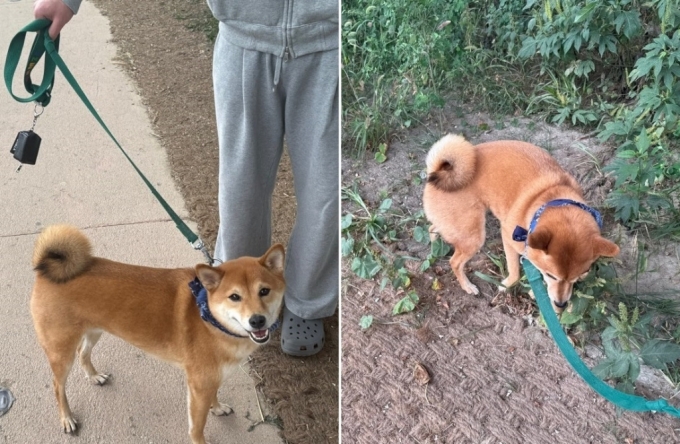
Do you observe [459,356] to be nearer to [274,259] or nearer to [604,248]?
[604,248]

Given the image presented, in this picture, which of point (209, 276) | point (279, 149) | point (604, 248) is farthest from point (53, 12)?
point (604, 248)

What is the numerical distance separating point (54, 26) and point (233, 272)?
110 cm

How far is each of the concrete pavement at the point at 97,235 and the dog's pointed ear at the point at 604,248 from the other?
150cm

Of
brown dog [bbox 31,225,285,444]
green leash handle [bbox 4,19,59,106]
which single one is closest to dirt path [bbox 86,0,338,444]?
brown dog [bbox 31,225,285,444]

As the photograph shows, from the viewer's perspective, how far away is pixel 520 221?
8.70 ft

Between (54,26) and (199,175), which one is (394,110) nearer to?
(54,26)

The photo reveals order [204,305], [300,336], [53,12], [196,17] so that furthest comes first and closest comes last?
[196,17]
[300,336]
[204,305]
[53,12]

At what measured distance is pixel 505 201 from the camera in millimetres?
2734

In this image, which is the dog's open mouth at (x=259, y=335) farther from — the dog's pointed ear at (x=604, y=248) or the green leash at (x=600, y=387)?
the dog's pointed ear at (x=604, y=248)

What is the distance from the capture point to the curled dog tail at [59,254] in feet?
7.79

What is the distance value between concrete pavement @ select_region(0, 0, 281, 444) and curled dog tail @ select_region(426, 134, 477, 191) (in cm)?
127

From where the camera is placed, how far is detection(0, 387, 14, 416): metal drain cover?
100 inches

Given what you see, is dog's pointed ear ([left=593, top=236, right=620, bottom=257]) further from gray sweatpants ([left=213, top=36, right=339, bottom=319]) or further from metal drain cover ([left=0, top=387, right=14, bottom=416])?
metal drain cover ([left=0, top=387, right=14, bottom=416])

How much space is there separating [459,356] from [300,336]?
0.78m
